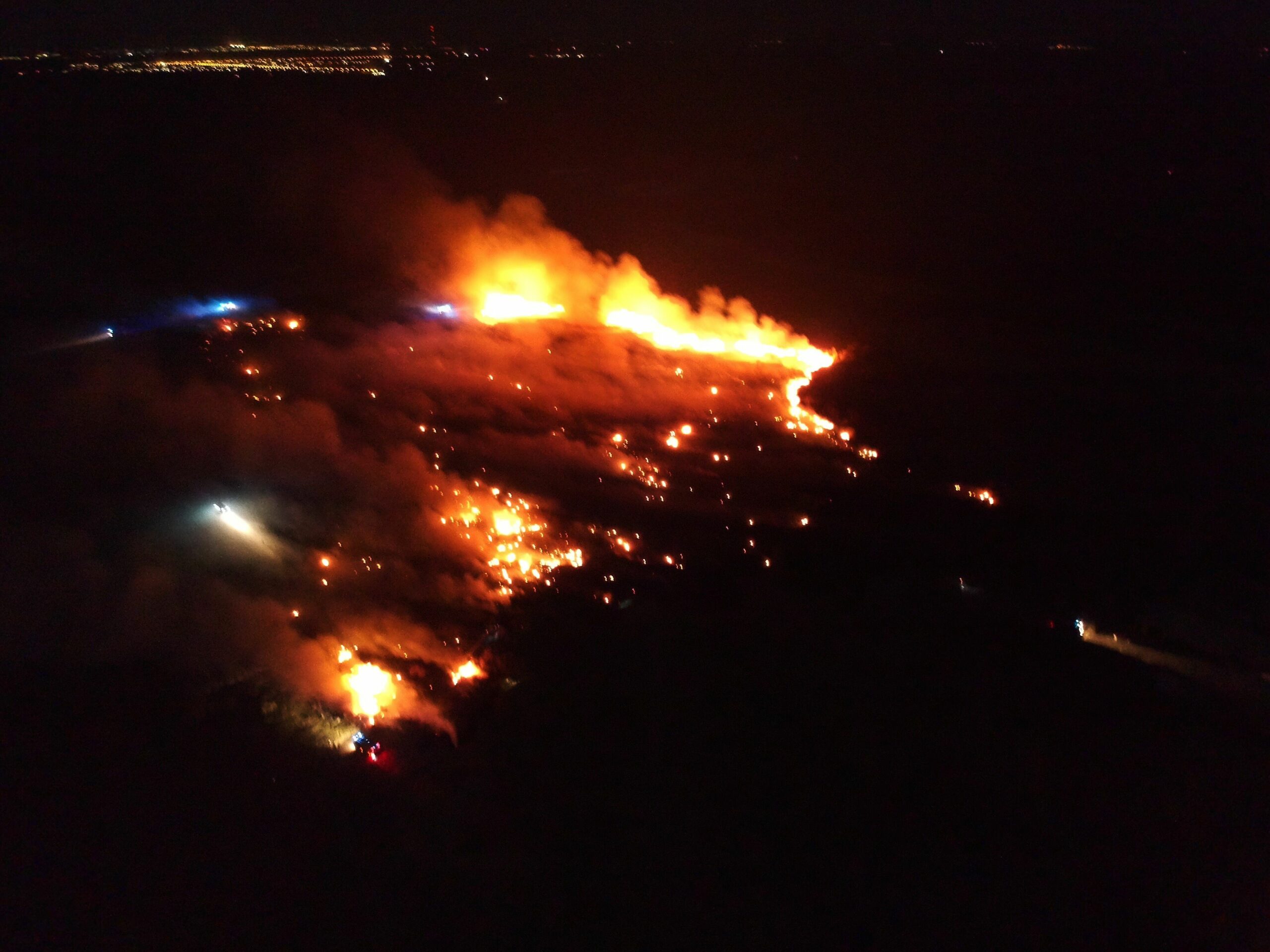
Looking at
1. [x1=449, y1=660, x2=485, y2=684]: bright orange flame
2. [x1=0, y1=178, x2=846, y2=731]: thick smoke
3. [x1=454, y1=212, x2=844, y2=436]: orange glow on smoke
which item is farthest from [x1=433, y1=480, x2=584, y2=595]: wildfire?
[x1=454, y1=212, x2=844, y2=436]: orange glow on smoke

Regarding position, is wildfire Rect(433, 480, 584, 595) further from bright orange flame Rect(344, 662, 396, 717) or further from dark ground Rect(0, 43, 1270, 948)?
bright orange flame Rect(344, 662, 396, 717)

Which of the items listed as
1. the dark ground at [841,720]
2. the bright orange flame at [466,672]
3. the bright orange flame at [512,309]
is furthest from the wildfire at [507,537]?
the bright orange flame at [512,309]

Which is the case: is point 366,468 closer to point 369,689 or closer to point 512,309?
point 369,689

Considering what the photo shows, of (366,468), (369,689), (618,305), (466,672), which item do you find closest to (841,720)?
(466,672)

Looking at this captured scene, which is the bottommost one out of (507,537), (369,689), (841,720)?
(369,689)

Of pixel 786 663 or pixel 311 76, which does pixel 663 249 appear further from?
pixel 786 663

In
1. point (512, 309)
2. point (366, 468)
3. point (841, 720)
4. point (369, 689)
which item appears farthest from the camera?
point (512, 309)

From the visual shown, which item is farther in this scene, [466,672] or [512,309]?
[512,309]
